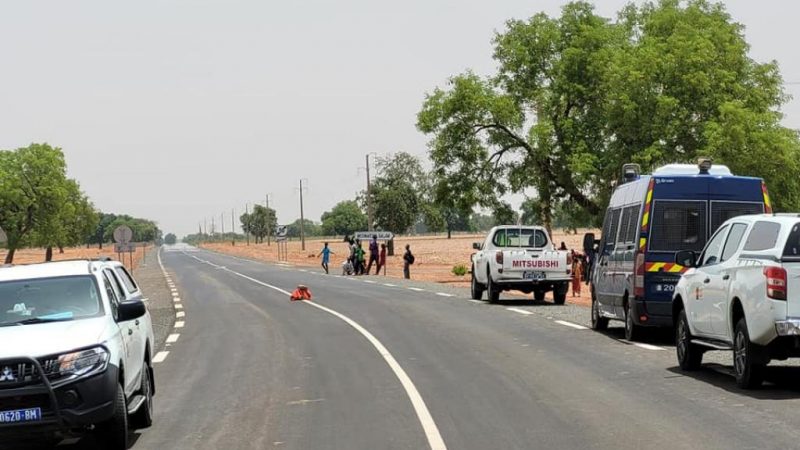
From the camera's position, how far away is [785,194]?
47281mm

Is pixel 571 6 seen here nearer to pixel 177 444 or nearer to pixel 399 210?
pixel 177 444

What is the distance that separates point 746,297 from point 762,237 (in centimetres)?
76

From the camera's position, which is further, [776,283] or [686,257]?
[686,257]

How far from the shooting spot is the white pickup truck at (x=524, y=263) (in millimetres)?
28578

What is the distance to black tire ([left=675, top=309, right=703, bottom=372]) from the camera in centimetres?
1405

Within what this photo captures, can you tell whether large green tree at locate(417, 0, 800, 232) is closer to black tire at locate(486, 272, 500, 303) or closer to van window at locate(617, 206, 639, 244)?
black tire at locate(486, 272, 500, 303)

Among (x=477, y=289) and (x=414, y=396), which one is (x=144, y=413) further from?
(x=477, y=289)

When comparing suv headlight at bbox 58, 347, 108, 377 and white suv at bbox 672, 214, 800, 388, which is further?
white suv at bbox 672, 214, 800, 388

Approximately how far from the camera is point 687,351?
554 inches

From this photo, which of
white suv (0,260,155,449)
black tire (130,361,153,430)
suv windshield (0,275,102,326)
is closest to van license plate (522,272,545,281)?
black tire (130,361,153,430)

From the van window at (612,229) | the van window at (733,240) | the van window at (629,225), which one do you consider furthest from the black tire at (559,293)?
A: the van window at (733,240)

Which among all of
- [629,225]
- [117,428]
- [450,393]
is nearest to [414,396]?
[450,393]

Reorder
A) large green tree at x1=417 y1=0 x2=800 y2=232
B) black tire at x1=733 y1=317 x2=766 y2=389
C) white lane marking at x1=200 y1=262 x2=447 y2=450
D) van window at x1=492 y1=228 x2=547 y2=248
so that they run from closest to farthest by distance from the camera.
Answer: white lane marking at x1=200 y1=262 x2=447 y2=450, black tire at x1=733 y1=317 x2=766 y2=389, van window at x1=492 y1=228 x2=547 y2=248, large green tree at x1=417 y1=0 x2=800 y2=232

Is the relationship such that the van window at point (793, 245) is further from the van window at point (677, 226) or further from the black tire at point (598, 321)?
the black tire at point (598, 321)
